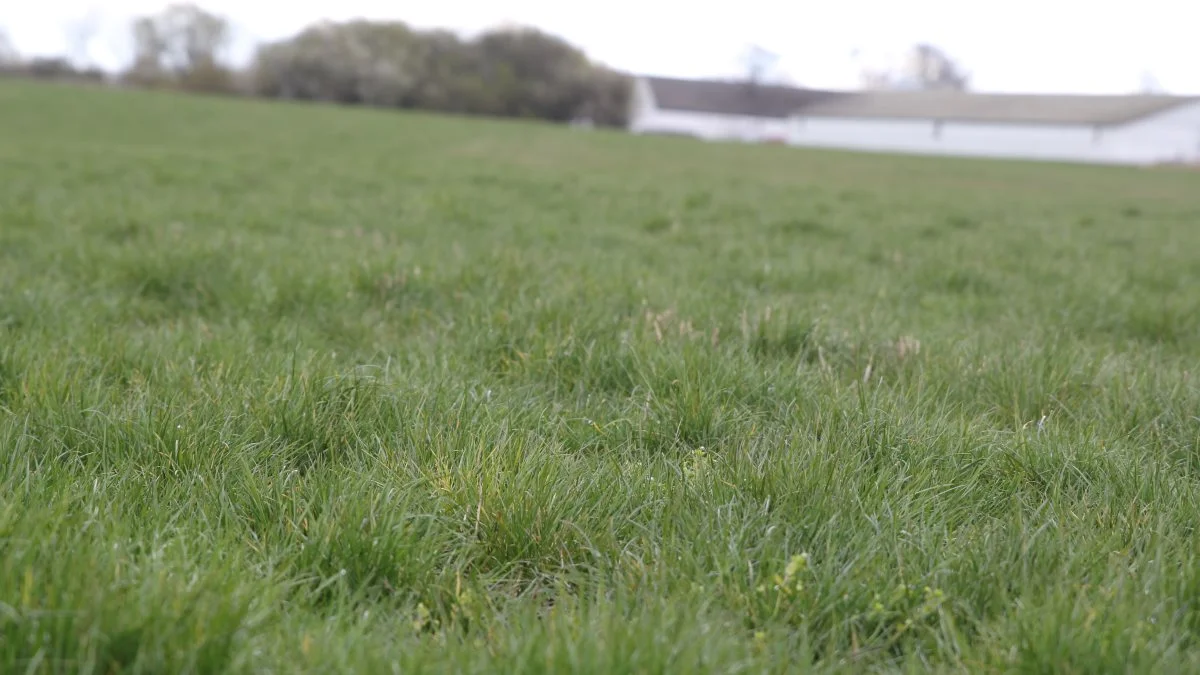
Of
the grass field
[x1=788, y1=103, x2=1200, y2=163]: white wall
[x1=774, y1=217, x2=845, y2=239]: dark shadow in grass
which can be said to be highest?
[x1=788, y1=103, x2=1200, y2=163]: white wall

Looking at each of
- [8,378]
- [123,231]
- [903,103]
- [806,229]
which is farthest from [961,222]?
[903,103]

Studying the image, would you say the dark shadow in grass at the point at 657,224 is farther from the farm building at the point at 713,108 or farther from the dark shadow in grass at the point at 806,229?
the farm building at the point at 713,108

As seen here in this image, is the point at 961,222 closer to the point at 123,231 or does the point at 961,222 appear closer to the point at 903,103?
the point at 123,231

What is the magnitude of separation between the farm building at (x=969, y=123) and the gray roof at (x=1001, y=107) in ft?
0.26

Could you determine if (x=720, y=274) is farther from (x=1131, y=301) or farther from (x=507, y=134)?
(x=507, y=134)

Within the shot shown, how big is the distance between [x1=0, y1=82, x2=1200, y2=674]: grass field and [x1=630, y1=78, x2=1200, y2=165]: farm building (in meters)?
56.7

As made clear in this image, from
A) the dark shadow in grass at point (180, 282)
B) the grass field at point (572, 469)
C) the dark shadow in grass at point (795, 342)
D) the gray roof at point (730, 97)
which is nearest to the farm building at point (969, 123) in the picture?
the gray roof at point (730, 97)

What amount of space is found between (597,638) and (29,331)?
→ 9.77ft

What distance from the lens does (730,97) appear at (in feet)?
301

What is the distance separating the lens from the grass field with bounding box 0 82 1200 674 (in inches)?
57.2

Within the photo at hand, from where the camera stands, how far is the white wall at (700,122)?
86.4m

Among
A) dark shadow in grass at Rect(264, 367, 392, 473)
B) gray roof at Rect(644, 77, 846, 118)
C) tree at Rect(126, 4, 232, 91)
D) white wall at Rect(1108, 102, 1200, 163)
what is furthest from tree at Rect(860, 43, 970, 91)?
dark shadow in grass at Rect(264, 367, 392, 473)

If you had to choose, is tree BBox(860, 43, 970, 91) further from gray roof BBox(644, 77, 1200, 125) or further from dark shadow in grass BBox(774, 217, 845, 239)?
dark shadow in grass BBox(774, 217, 845, 239)

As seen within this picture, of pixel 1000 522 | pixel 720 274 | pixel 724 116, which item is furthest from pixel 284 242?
pixel 724 116
